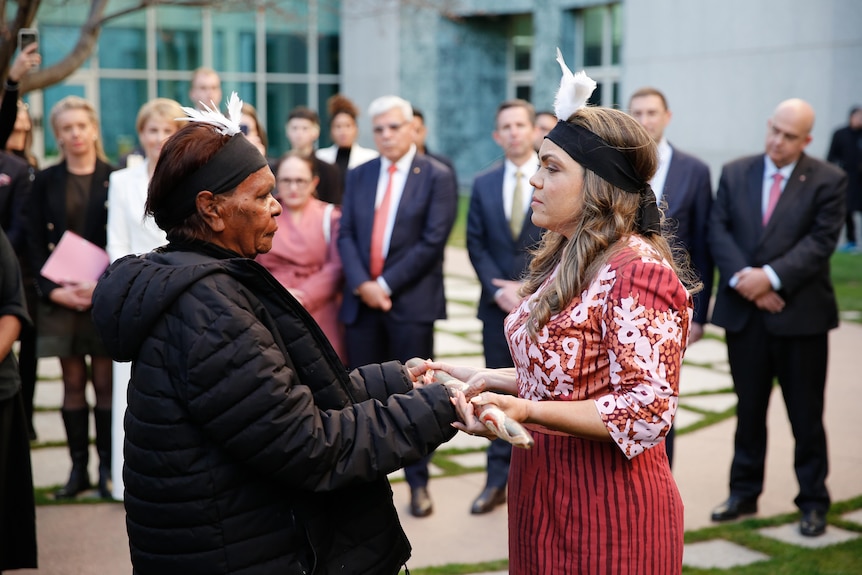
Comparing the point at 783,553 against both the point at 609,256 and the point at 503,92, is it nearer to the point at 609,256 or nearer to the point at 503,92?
the point at 609,256

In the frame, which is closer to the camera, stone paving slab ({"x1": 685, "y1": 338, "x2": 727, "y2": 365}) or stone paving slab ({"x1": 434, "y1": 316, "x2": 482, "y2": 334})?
stone paving slab ({"x1": 685, "y1": 338, "x2": 727, "y2": 365})

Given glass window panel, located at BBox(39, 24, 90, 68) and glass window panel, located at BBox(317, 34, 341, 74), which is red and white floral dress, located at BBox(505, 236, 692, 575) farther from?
glass window panel, located at BBox(317, 34, 341, 74)

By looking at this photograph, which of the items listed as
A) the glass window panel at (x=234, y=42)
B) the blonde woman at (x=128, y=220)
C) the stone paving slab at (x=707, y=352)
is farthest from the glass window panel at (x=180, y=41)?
the blonde woman at (x=128, y=220)

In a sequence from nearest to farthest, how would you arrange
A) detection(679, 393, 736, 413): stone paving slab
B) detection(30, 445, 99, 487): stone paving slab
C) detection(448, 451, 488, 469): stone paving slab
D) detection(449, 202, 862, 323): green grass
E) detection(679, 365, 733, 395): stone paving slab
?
detection(30, 445, 99, 487): stone paving slab → detection(448, 451, 488, 469): stone paving slab → detection(679, 393, 736, 413): stone paving slab → detection(679, 365, 733, 395): stone paving slab → detection(449, 202, 862, 323): green grass

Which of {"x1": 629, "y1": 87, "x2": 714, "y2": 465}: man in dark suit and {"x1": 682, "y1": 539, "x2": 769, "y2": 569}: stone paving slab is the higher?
{"x1": 629, "y1": 87, "x2": 714, "y2": 465}: man in dark suit

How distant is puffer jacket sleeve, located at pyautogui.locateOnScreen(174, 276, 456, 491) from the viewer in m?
2.38

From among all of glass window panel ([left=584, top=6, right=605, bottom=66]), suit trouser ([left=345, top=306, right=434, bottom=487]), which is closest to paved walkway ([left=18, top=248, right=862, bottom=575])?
suit trouser ([left=345, top=306, right=434, bottom=487])

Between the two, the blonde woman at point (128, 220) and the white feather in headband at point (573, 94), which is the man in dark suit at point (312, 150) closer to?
the blonde woman at point (128, 220)

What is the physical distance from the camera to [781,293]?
566cm

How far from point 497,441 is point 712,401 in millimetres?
2962

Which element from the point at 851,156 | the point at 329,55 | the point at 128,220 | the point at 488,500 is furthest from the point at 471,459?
the point at 329,55

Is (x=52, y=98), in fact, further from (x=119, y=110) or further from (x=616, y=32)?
(x=616, y=32)

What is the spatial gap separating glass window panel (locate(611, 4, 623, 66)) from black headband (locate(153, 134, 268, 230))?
85.0ft

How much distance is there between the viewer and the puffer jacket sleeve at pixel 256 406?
2.38 m
